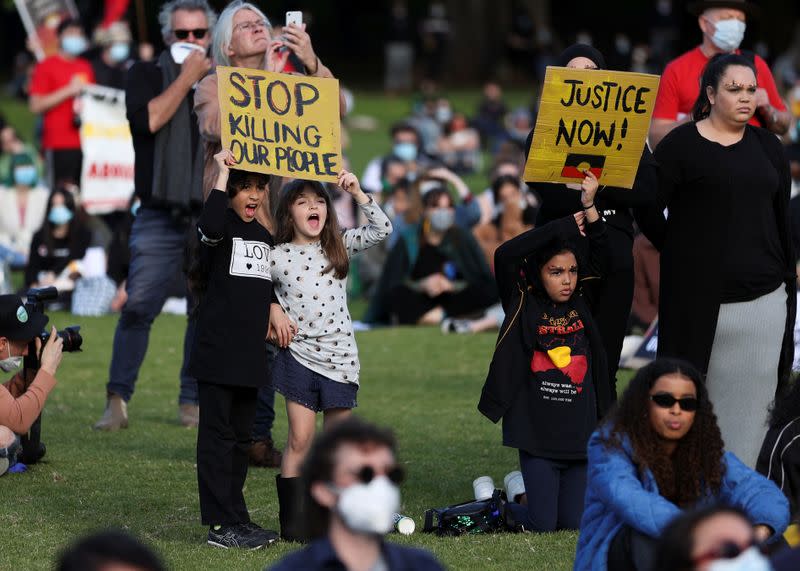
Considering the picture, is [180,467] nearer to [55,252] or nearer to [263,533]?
[263,533]

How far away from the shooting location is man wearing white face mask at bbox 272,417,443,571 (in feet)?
13.9

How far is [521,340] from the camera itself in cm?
778

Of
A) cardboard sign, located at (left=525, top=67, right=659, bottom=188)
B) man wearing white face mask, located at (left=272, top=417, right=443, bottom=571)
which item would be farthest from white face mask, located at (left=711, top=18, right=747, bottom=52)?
man wearing white face mask, located at (left=272, top=417, right=443, bottom=571)

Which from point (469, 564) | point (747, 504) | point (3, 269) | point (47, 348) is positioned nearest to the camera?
point (747, 504)

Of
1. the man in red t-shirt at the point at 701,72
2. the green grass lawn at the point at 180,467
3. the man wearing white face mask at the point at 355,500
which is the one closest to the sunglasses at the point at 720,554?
the man wearing white face mask at the point at 355,500

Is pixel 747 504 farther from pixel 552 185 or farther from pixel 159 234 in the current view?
pixel 159 234

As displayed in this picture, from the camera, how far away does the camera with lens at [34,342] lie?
28.0 feet

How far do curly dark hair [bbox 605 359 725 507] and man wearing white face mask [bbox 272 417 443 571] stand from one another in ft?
5.34

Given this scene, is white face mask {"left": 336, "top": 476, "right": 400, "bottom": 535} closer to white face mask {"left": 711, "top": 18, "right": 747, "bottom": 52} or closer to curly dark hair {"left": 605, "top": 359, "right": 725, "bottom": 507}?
curly dark hair {"left": 605, "top": 359, "right": 725, "bottom": 507}

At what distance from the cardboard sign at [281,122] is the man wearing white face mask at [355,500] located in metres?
3.09

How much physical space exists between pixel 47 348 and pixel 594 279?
105 inches

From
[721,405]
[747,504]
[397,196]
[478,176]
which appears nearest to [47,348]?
[721,405]

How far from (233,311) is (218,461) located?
25.5 inches

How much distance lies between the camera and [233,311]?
721 cm
